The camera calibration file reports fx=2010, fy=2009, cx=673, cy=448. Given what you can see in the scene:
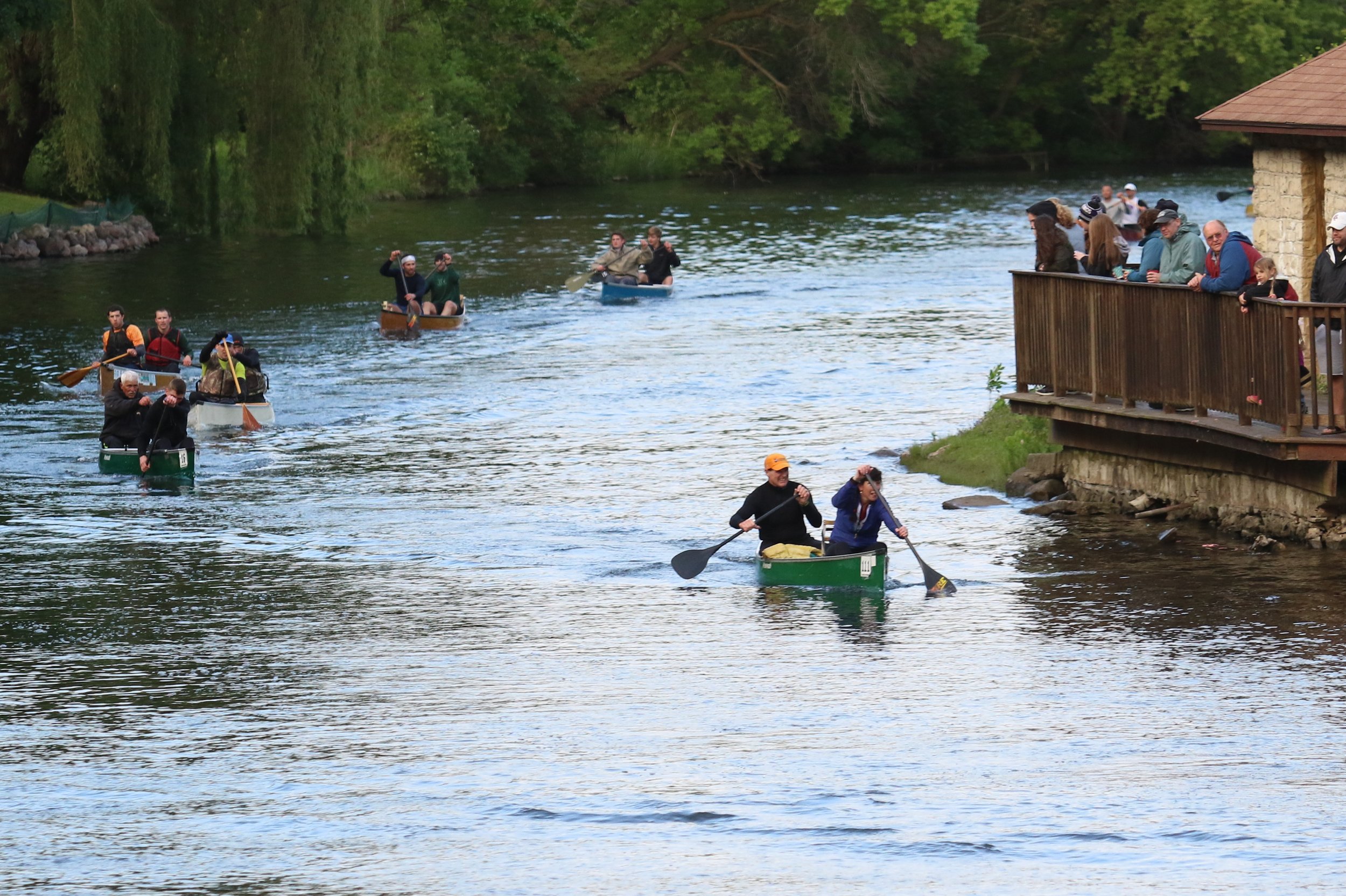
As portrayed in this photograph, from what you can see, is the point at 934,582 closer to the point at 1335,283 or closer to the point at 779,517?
the point at 779,517

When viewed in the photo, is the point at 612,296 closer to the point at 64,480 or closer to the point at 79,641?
the point at 64,480

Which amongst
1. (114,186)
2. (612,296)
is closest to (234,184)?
(114,186)

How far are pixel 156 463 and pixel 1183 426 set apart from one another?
40.5ft

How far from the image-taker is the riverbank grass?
51.3m

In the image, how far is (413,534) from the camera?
69.7 feet

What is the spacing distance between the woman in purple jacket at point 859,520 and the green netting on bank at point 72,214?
35.7 m

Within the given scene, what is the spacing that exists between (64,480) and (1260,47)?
205ft

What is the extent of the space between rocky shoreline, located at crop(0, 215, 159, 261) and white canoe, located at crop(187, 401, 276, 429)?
910 inches

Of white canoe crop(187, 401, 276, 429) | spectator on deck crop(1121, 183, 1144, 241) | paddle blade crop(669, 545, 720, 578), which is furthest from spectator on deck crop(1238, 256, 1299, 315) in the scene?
spectator on deck crop(1121, 183, 1144, 241)

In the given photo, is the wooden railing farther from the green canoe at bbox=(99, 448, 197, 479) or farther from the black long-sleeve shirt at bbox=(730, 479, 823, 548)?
the green canoe at bbox=(99, 448, 197, 479)

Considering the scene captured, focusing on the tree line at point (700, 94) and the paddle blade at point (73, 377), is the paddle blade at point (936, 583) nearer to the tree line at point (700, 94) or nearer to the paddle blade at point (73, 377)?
the paddle blade at point (73, 377)

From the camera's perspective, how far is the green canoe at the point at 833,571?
18469 millimetres

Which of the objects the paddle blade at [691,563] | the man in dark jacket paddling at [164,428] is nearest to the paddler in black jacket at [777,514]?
the paddle blade at [691,563]

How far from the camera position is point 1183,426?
19203 mm
